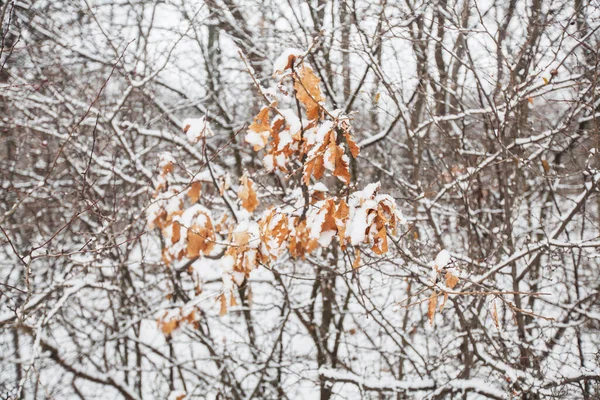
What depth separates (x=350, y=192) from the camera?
2.43 metres

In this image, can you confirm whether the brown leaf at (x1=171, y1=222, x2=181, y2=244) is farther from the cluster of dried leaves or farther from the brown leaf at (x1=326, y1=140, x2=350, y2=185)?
the brown leaf at (x1=326, y1=140, x2=350, y2=185)

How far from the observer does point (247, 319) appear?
4.69 meters

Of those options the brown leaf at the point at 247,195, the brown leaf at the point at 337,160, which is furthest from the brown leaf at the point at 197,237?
the brown leaf at the point at 337,160

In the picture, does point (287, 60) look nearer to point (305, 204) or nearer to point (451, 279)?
point (305, 204)

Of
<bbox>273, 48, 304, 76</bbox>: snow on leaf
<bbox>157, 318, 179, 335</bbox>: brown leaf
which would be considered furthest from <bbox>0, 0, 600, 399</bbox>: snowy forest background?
<bbox>273, 48, 304, 76</bbox>: snow on leaf

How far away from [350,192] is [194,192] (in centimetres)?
111

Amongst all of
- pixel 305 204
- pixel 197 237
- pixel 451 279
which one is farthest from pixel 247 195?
pixel 451 279

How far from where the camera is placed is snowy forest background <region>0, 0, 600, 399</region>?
9.36 feet

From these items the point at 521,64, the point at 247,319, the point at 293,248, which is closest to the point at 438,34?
the point at 521,64

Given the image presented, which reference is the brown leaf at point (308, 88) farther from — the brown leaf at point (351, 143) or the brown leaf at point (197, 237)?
the brown leaf at point (197, 237)

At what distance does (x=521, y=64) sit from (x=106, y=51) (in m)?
4.45

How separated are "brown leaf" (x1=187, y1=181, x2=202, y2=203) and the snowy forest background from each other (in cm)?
3

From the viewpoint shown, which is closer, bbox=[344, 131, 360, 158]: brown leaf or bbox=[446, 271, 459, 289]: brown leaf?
bbox=[344, 131, 360, 158]: brown leaf

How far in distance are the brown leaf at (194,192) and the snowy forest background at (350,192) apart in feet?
0.10
